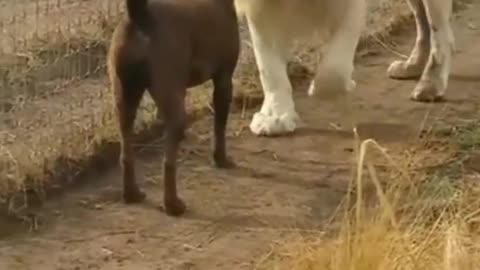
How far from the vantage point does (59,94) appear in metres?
6.05

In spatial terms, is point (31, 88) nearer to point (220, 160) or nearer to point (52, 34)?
point (52, 34)

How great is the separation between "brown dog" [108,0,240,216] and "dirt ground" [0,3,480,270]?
0.56 ft

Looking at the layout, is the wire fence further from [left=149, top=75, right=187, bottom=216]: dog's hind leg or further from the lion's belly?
the lion's belly

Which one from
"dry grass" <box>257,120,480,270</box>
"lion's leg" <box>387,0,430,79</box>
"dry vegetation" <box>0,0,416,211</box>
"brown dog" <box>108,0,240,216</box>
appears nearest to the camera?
"dry grass" <box>257,120,480,270</box>

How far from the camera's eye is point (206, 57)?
4844mm

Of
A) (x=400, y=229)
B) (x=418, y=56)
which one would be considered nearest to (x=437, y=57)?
(x=418, y=56)

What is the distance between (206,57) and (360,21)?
1.05 meters

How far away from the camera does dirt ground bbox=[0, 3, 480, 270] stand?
4.40 m

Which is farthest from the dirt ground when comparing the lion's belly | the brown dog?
the lion's belly

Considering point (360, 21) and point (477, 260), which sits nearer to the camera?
point (477, 260)

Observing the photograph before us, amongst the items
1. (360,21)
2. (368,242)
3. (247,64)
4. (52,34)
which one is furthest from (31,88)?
(368,242)

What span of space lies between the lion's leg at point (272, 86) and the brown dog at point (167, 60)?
801 mm

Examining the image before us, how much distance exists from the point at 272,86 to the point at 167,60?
1.31m

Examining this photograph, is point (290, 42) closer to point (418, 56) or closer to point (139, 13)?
point (418, 56)
